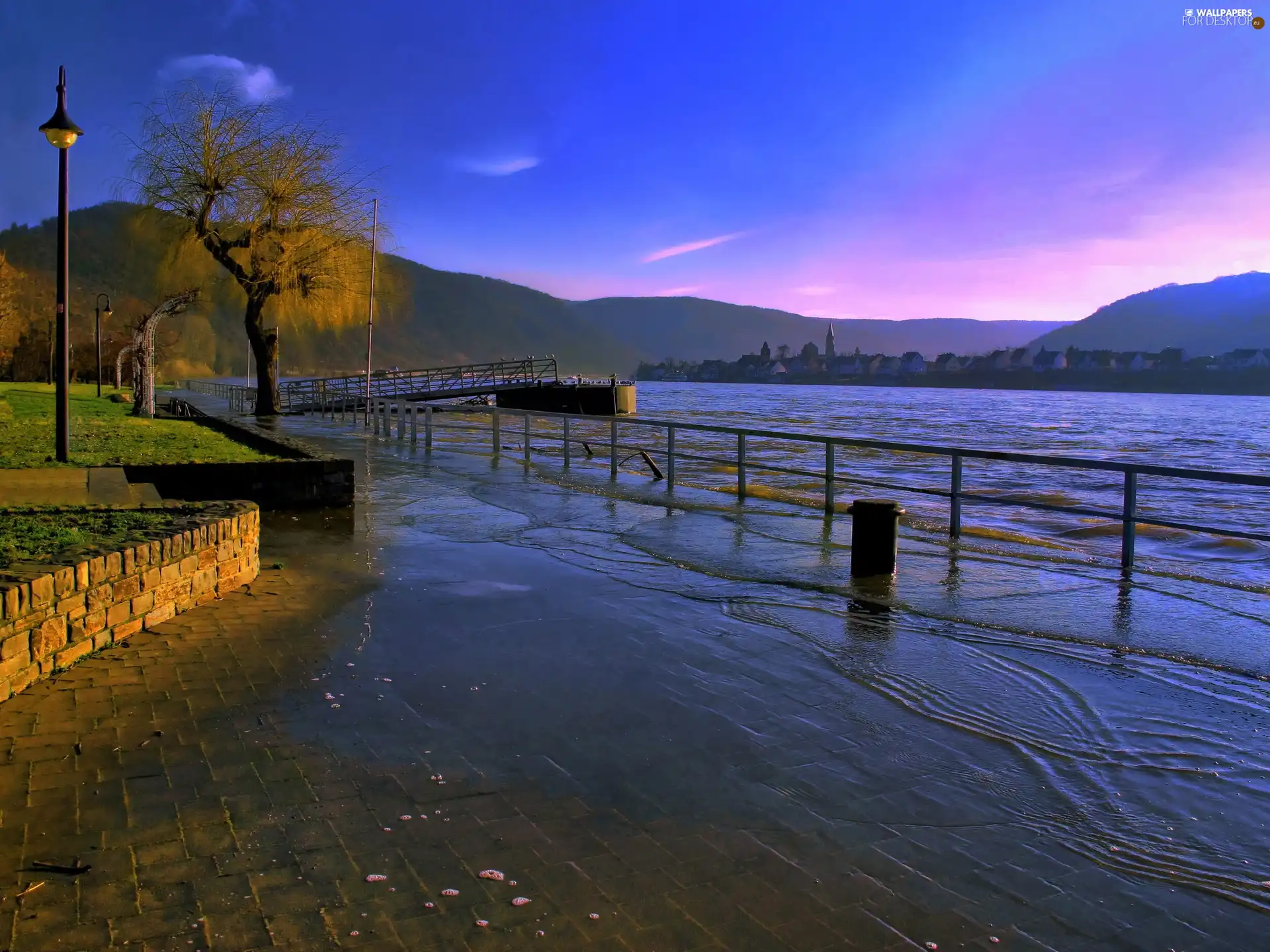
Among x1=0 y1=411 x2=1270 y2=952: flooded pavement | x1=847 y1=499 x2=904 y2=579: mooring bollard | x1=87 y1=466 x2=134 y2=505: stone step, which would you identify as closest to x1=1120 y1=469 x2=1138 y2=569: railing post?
x1=0 y1=411 x2=1270 y2=952: flooded pavement

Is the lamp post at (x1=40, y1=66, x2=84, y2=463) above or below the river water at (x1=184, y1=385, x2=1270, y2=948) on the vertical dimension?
above

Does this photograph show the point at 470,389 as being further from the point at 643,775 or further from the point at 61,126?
the point at 643,775

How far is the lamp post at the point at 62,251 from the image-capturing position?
39.9 ft

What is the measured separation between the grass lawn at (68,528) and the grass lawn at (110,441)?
435cm

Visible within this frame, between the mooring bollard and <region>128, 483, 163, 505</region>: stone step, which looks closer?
<region>128, 483, 163, 505</region>: stone step

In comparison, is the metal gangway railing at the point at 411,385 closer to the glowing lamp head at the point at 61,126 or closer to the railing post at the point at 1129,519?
the glowing lamp head at the point at 61,126

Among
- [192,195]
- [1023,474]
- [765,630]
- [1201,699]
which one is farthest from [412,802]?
[192,195]

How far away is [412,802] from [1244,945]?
8.63 ft

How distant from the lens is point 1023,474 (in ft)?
92.0

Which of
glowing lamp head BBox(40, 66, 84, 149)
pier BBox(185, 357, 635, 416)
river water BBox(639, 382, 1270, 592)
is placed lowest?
river water BBox(639, 382, 1270, 592)

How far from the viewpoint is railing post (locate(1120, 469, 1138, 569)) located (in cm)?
852

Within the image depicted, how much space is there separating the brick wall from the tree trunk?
28238mm

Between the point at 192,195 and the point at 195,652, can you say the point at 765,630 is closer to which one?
the point at 195,652

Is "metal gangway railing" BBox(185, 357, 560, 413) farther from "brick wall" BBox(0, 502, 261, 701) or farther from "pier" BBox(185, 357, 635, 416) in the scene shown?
"brick wall" BBox(0, 502, 261, 701)
